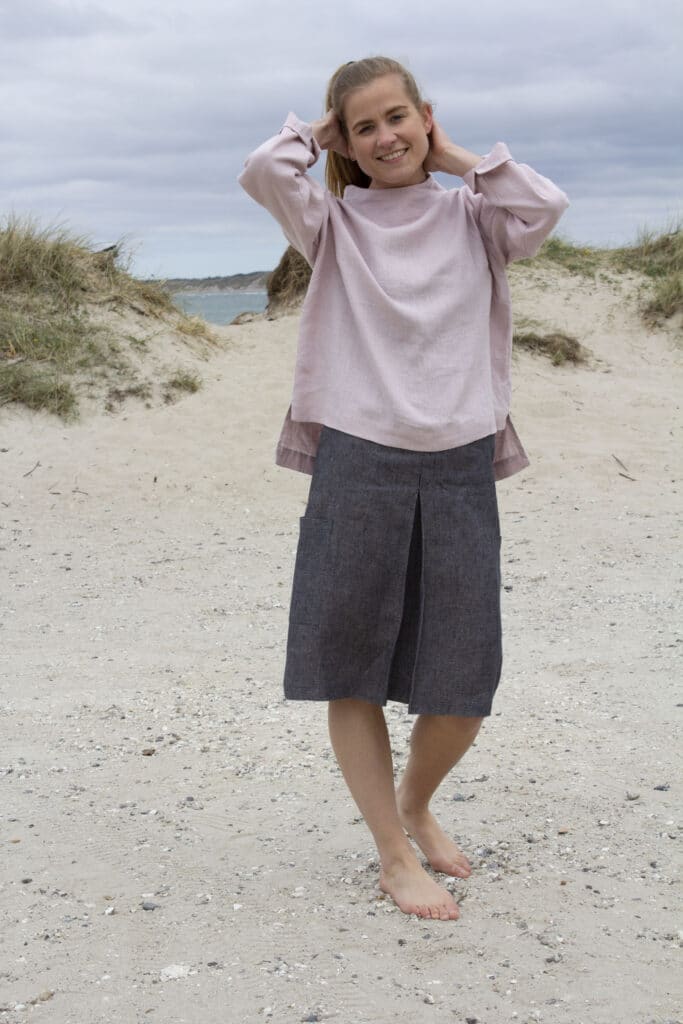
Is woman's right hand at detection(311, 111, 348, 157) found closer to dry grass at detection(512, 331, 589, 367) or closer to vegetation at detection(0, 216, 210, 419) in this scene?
vegetation at detection(0, 216, 210, 419)

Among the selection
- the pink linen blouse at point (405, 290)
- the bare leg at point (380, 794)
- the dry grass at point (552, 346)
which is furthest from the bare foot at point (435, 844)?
the dry grass at point (552, 346)

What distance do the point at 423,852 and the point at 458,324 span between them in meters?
1.30

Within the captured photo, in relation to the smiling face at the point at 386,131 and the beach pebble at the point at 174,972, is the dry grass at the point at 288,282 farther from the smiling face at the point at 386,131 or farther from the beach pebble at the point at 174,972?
the beach pebble at the point at 174,972

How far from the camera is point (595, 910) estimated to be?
265 centimetres

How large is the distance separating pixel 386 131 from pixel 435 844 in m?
1.66

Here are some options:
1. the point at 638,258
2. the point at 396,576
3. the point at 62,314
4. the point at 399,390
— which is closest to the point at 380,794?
the point at 396,576

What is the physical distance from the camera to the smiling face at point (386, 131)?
2.48 m

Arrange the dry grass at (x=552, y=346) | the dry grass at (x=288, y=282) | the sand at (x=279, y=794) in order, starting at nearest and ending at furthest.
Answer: the sand at (x=279, y=794) < the dry grass at (x=552, y=346) < the dry grass at (x=288, y=282)

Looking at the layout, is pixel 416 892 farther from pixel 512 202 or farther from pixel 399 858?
pixel 512 202

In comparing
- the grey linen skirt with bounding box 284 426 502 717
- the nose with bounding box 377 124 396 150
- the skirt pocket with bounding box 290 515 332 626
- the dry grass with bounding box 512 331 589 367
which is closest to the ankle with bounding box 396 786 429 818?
the grey linen skirt with bounding box 284 426 502 717

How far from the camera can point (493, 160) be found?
248 centimetres

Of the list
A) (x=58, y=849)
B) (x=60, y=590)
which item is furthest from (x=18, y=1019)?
(x=60, y=590)

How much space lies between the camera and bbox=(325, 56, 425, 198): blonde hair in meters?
2.50

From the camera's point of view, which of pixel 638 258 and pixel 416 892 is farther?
pixel 638 258
